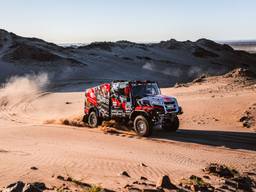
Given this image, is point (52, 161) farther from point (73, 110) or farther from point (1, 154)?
point (73, 110)

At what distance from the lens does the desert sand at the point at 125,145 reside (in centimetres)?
1216

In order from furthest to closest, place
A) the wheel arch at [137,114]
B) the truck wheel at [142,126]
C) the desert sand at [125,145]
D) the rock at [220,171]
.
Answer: the wheel arch at [137,114]
the truck wheel at [142,126]
the rock at [220,171]
the desert sand at [125,145]

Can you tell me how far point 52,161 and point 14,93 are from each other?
26.9m

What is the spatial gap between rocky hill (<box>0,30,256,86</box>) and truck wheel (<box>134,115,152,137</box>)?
99.7 ft

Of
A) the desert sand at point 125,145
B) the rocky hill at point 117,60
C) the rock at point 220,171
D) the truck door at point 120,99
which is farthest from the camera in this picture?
the rocky hill at point 117,60

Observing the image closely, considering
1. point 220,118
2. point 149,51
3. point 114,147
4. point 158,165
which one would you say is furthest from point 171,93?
point 149,51

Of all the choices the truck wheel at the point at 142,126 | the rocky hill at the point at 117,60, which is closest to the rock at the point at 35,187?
the truck wheel at the point at 142,126

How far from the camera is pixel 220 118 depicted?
80.9ft

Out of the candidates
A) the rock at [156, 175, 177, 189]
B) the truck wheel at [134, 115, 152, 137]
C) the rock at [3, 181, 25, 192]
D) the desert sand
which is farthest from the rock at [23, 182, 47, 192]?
the truck wheel at [134, 115, 152, 137]

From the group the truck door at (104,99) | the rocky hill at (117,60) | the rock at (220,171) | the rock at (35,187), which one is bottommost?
the rock at (35,187)

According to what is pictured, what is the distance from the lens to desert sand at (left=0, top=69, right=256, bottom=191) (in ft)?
39.9

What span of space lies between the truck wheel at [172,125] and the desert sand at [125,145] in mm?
292

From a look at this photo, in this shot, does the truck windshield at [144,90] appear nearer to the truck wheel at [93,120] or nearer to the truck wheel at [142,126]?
the truck wheel at [142,126]

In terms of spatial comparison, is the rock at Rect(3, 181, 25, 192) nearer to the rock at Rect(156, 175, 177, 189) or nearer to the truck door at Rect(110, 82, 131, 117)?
the rock at Rect(156, 175, 177, 189)
